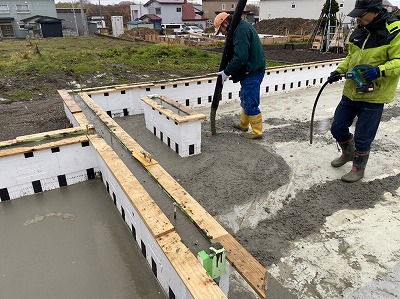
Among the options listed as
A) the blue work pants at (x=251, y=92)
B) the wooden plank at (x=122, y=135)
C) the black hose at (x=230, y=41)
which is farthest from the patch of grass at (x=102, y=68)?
the blue work pants at (x=251, y=92)

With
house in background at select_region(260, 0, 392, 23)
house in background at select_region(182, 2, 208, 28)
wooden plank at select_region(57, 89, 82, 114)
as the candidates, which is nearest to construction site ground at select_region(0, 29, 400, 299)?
wooden plank at select_region(57, 89, 82, 114)

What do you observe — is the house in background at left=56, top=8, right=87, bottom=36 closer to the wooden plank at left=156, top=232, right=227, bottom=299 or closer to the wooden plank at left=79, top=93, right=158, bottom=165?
the wooden plank at left=79, top=93, right=158, bottom=165

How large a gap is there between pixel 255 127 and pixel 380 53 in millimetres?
1999

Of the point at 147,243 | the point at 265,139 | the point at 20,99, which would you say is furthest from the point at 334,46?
the point at 147,243

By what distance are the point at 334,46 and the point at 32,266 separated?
1584 centimetres

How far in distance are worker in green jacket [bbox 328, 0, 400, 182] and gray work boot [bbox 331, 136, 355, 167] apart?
0.6 inches

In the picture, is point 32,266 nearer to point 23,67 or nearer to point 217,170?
point 217,170

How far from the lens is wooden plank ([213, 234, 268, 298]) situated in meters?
1.67

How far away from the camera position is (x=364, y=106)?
324 centimetres

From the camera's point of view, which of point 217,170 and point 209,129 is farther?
point 209,129

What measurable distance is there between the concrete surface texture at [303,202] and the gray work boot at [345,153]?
82mm

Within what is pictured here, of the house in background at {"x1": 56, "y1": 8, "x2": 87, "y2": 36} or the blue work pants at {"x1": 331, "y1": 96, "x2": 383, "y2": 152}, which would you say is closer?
the blue work pants at {"x1": 331, "y1": 96, "x2": 383, "y2": 152}

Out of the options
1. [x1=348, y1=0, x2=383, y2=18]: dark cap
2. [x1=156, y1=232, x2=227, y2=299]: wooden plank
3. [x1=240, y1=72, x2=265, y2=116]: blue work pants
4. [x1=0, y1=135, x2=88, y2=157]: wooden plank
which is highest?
[x1=348, y1=0, x2=383, y2=18]: dark cap

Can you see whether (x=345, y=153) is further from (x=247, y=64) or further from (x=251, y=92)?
(x=247, y=64)
